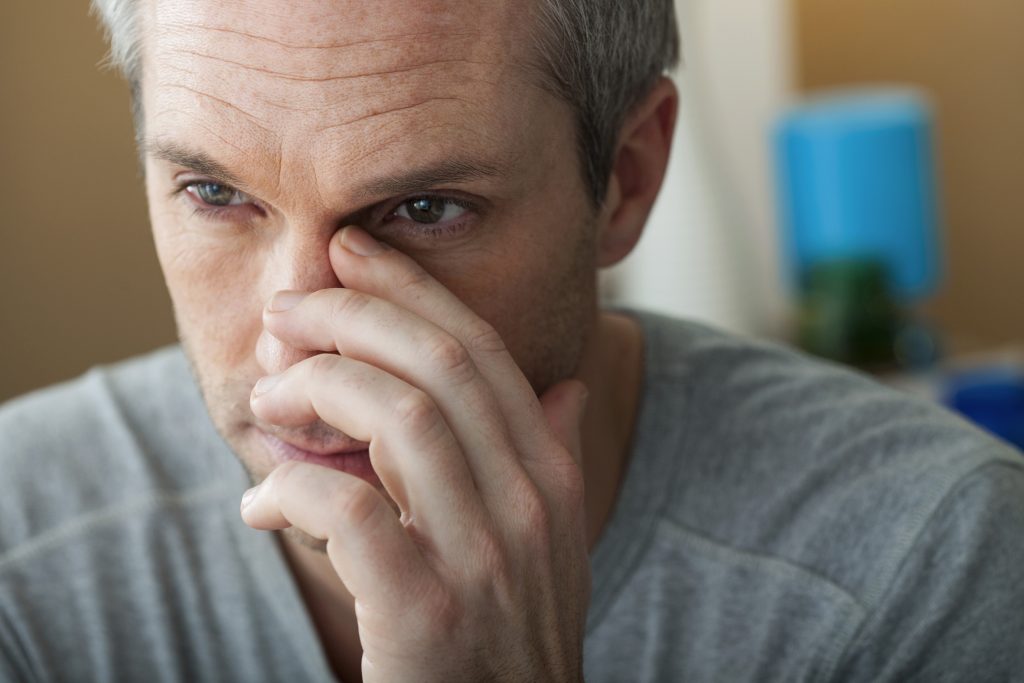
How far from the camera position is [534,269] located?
46.1 inches

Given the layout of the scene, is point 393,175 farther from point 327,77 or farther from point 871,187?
A: point 871,187

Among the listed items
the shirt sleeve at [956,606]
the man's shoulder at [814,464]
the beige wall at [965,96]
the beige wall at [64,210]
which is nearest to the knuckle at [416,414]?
the man's shoulder at [814,464]

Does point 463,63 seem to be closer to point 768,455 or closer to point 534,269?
point 534,269

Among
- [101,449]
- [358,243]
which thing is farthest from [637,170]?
[101,449]

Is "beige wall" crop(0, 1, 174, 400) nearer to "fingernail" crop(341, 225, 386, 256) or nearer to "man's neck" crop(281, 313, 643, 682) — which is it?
"man's neck" crop(281, 313, 643, 682)

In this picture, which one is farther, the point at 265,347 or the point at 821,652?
the point at 821,652

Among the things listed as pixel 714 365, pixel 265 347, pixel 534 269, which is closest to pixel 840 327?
pixel 714 365

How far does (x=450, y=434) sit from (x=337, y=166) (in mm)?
237

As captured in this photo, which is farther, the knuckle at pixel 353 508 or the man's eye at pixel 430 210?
the man's eye at pixel 430 210

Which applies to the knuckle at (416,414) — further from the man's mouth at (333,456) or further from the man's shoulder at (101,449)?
the man's shoulder at (101,449)

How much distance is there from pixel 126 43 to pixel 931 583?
96cm

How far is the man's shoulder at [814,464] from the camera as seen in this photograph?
1330mm

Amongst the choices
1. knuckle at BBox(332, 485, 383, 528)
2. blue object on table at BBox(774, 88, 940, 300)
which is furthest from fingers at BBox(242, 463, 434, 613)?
blue object on table at BBox(774, 88, 940, 300)

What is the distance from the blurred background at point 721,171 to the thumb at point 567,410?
53.0 inches
